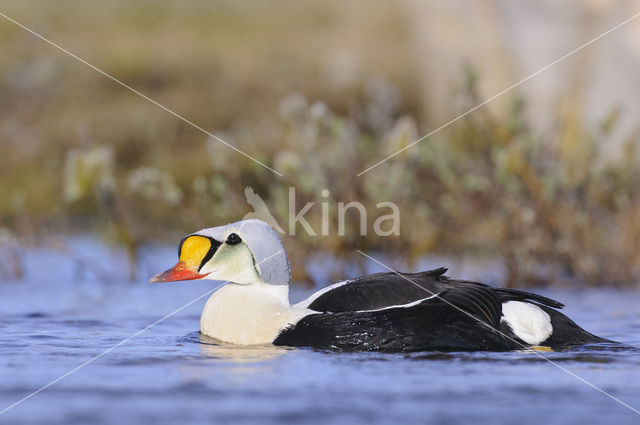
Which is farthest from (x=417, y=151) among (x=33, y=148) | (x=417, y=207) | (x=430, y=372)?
(x=33, y=148)

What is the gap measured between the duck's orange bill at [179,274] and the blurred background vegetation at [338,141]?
2.34 metres

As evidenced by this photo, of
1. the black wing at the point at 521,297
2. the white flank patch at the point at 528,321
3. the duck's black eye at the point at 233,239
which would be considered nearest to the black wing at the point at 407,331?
the white flank patch at the point at 528,321

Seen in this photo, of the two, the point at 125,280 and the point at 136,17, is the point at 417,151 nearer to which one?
the point at 125,280

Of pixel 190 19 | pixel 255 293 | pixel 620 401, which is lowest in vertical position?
pixel 620 401

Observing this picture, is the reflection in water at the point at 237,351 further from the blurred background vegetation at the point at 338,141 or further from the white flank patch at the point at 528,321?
the blurred background vegetation at the point at 338,141

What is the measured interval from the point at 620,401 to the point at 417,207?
468 cm

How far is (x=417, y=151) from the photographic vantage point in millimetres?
8828

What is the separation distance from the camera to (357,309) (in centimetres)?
594

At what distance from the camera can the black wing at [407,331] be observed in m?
5.86

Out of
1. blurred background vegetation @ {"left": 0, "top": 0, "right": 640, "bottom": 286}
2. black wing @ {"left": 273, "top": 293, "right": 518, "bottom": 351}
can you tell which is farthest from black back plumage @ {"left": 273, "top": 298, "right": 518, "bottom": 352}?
blurred background vegetation @ {"left": 0, "top": 0, "right": 640, "bottom": 286}

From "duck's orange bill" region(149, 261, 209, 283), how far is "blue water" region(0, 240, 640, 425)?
14.8 inches

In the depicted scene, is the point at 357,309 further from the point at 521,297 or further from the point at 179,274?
the point at 179,274

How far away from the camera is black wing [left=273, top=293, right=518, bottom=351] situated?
19.2 feet

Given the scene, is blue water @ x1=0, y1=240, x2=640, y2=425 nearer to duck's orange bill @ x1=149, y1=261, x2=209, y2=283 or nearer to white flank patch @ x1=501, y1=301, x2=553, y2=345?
white flank patch @ x1=501, y1=301, x2=553, y2=345
